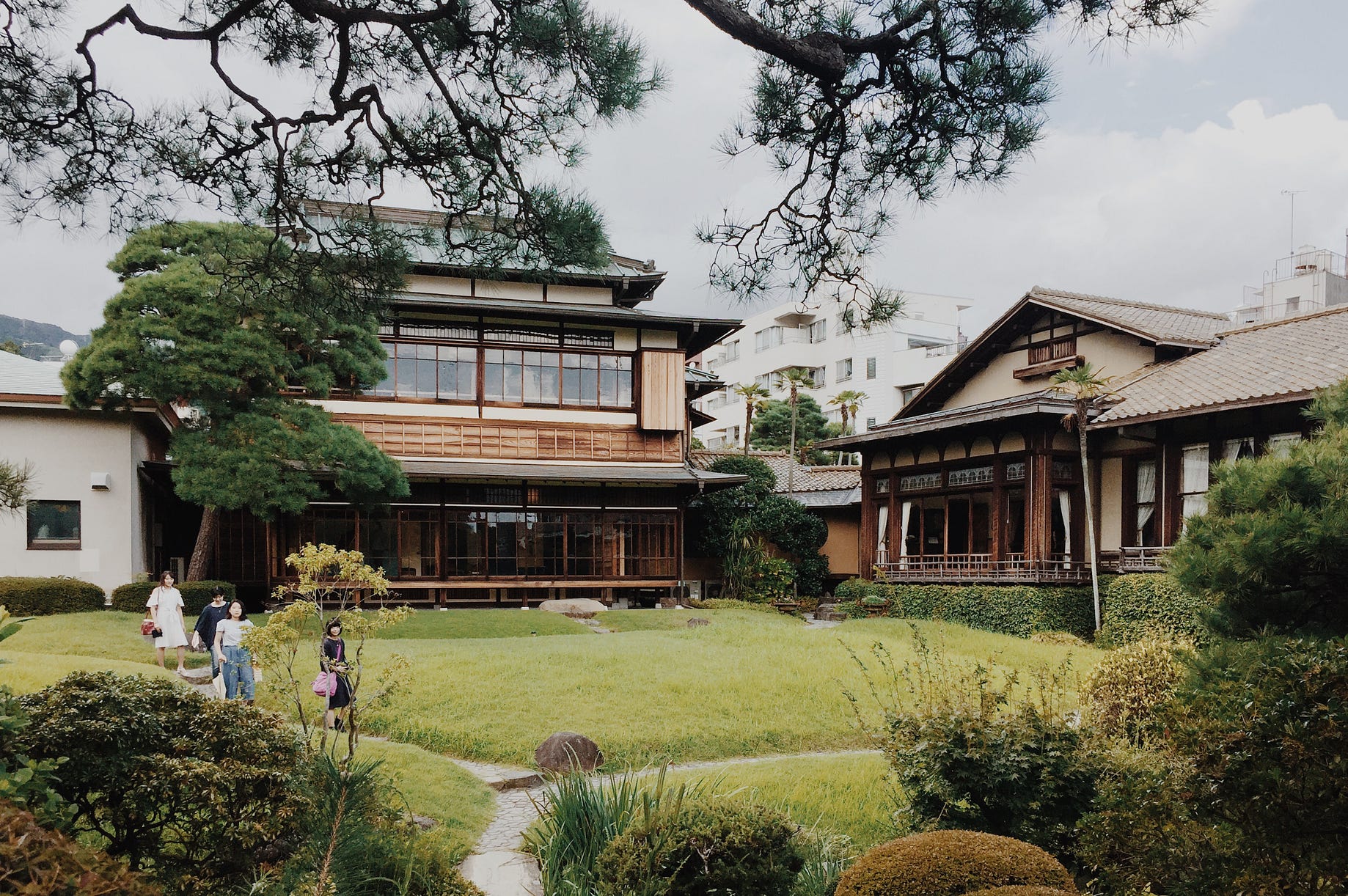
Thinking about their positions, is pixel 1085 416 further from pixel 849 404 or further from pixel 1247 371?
pixel 849 404

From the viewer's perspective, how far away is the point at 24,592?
16.2 metres

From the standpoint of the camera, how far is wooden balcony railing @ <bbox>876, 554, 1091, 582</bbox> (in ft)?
59.6

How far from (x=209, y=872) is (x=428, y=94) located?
13.9ft

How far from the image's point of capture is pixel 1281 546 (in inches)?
204

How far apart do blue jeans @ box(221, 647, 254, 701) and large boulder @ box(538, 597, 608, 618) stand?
9.67 metres

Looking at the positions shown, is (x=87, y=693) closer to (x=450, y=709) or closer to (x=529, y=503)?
(x=450, y=709)

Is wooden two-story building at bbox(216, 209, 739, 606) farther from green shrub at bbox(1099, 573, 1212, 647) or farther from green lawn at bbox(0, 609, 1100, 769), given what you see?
green shrub at bbox(1099, 573, 1212, 647)

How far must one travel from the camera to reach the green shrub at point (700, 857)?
4.46 m

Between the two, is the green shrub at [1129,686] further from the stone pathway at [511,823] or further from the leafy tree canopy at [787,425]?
the leafy tree canopy at [787,425]

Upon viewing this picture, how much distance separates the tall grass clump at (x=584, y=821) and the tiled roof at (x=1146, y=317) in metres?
16.9

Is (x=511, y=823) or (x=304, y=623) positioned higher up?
(x=304, y=623)

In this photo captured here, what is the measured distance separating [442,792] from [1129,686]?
6.13m

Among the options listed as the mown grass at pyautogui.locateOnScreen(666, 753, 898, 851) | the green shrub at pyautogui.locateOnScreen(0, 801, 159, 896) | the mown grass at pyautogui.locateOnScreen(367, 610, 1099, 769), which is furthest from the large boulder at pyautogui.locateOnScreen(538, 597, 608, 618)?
the green shrub at pyautogui.locateOnScreen(0, 801, 159, 896)

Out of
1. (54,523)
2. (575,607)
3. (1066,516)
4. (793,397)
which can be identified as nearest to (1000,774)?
(1066,516)
